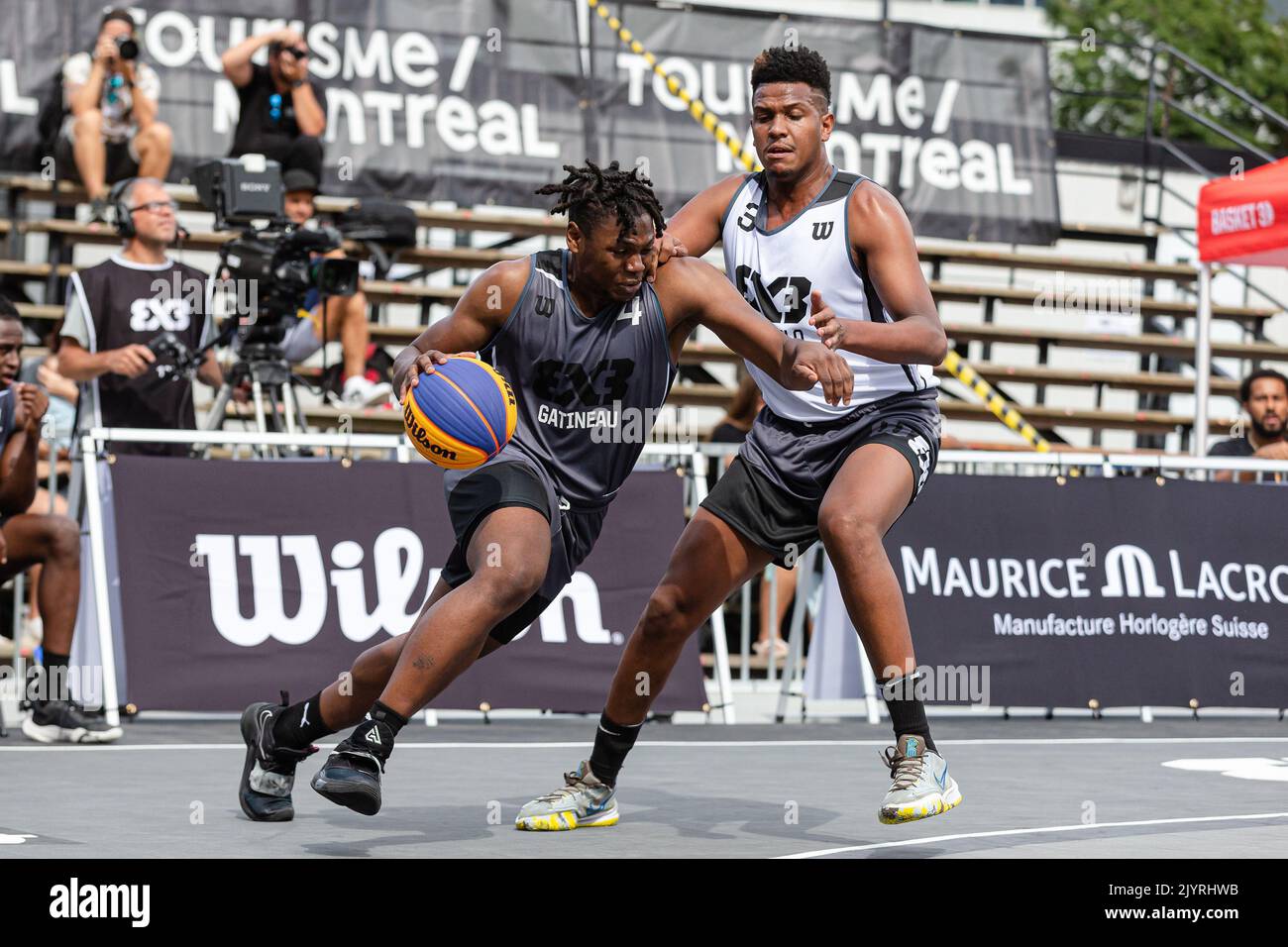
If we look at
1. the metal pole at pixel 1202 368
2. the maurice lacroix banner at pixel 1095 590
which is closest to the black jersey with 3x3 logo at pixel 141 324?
the maurice lacroix banner at pixel 1095 590

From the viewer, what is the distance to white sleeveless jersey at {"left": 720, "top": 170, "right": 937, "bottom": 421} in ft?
19.5

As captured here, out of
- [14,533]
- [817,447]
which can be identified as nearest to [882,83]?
[14,533]

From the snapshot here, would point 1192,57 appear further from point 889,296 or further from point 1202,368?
point 889,296

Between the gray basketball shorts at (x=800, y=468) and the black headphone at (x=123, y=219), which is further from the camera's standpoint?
the black headphone at (x=123, y=219)

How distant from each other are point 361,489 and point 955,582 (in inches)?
122

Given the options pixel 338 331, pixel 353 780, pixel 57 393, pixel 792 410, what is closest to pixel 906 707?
pixel 792 410

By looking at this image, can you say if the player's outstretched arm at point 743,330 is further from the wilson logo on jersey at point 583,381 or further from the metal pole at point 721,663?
the metal pole at point 721,663

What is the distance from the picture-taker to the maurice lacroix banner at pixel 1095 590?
10.0 m

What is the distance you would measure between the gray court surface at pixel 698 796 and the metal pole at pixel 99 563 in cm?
39

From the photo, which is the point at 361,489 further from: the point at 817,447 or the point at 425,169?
the point at 425,169

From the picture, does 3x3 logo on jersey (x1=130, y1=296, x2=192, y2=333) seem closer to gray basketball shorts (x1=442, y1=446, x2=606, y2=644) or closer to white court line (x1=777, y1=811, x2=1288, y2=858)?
gray basketball shorts (x1=442, y1=446, x2=606, y2=644)

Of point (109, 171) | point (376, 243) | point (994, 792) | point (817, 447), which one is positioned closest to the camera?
point (817, 447)

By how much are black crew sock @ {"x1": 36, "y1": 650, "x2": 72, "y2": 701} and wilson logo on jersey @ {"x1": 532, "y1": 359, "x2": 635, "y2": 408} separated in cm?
386

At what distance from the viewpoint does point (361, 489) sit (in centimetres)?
948
